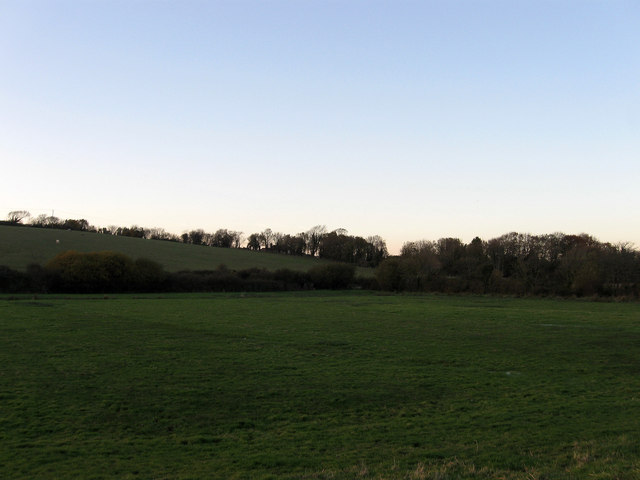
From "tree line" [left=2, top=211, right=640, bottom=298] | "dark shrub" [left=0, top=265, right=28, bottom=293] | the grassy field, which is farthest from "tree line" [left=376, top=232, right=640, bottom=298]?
"dark shrub" [left=0, top=265, right=28, bottom=293]

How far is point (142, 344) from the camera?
86.5 feet

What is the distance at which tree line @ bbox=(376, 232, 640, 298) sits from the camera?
250 ft

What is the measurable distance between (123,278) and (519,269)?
65.3 meters

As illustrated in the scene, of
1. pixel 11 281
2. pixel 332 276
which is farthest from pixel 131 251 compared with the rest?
pixel 332 276

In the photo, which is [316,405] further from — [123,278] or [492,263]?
[492,263]

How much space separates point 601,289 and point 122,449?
7909 cm

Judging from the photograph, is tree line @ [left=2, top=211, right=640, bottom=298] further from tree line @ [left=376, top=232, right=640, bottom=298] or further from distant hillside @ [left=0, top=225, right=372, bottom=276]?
distant hillside @ [left=0, top=225, right=372, bottom=276]

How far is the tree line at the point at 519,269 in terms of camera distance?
250ft

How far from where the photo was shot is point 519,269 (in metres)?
89.8

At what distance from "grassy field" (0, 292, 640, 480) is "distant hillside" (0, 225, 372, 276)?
223 ft

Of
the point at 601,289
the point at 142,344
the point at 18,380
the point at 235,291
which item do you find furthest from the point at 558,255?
the point at 18,380

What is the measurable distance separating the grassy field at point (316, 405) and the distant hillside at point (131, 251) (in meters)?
67.9

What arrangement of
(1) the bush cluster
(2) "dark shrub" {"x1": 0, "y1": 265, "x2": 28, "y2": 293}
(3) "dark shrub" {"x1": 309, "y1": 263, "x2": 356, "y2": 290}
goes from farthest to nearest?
(3) "dark shrub" {"x1": 309, "y1": 263, "x2": 356, "y2": 290}, (1) the bush cluster, (2) "dark shrub" {"x1": 0, "y1": 265, "x2": 28, "y2": 293}

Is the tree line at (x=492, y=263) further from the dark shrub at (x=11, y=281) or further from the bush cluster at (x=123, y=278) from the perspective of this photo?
the dark shrub at (x=11, y=281)
